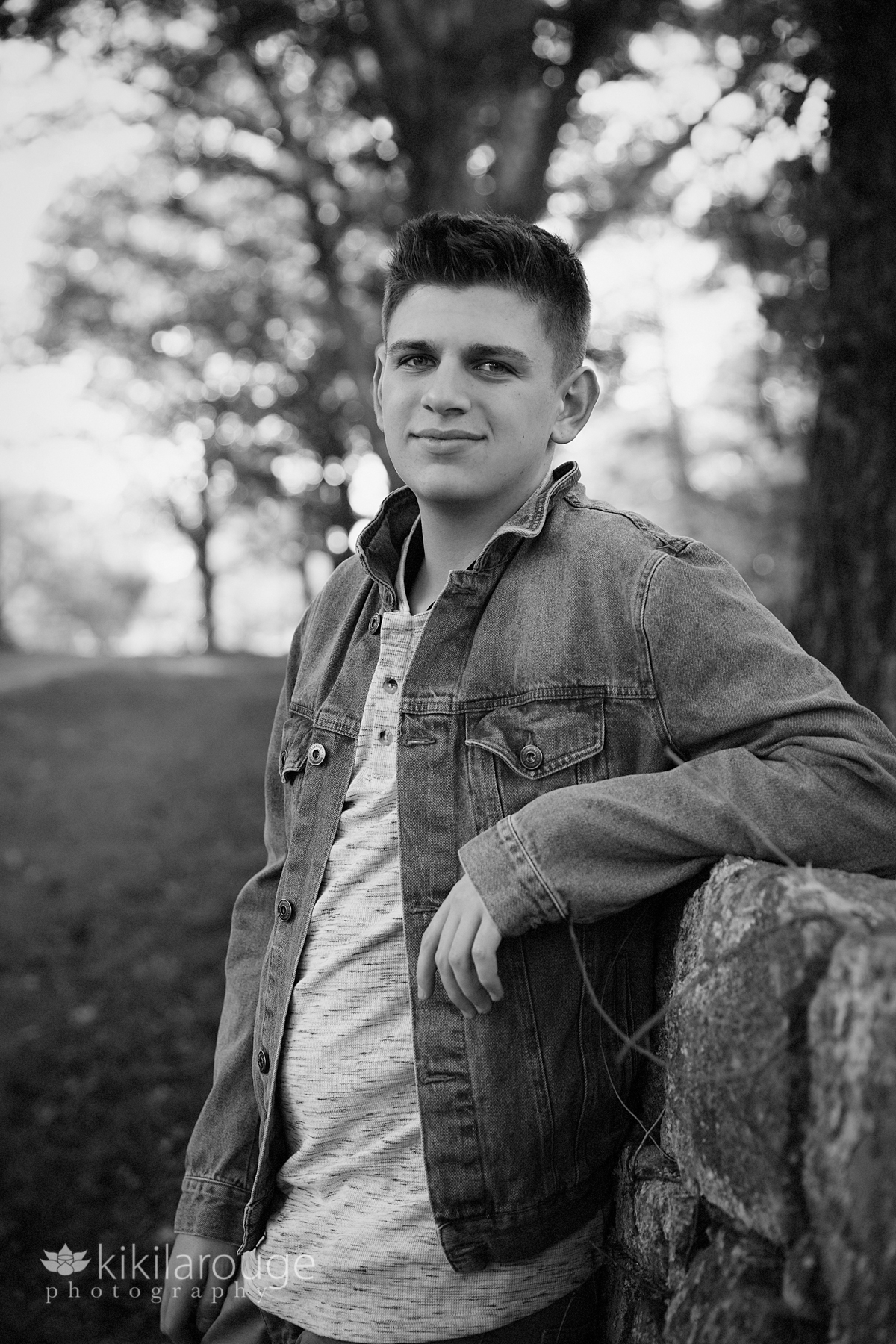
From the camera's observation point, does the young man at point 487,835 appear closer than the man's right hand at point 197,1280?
Yes

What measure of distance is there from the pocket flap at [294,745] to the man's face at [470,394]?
1.86 ft

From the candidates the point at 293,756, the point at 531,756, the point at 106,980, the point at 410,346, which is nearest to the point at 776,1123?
the point at 531,756

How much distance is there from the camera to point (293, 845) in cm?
212

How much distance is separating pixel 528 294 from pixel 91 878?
23.2 feet

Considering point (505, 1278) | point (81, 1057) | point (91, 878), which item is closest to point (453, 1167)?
point (505, 1278)

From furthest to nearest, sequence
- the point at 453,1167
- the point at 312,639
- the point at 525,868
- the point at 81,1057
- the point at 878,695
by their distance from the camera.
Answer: the point at 81,1057 → the point at 878,695 → the point at 312,639 → the point at 453,1167 → the point at 525,868

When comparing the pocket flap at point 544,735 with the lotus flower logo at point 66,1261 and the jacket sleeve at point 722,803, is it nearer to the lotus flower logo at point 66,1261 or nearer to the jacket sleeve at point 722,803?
the jacket sleeve at point 722,803

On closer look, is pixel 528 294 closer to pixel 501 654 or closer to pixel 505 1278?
pixel 501 654

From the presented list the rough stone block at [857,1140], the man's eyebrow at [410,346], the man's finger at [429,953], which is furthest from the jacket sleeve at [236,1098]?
the rough stone block at [857,1140]

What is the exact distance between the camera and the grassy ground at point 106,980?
406 cm

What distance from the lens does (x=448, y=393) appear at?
2.00 m

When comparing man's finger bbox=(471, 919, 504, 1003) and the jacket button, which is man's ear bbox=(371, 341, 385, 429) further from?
man's finger bbox=(471, 919, 504, 1003)

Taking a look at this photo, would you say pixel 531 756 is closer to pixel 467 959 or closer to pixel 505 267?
pixel 467 959

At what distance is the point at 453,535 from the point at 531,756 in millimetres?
582
